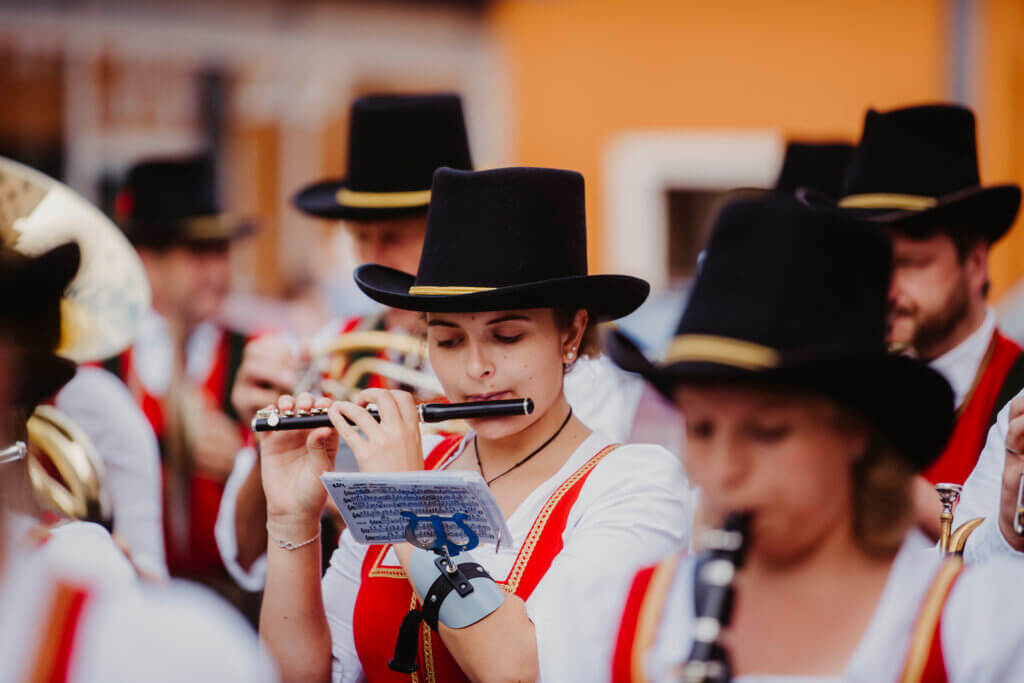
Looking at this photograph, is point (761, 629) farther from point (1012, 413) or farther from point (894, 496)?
point (1012, 413)

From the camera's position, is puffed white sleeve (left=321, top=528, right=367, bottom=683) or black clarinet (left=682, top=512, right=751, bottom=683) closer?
black clarinet (left=682, top=512, right=751, bottom=683)

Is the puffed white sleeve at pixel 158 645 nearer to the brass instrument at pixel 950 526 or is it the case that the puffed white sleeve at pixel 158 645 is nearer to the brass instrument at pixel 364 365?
the brass instrument at pixel 950 526

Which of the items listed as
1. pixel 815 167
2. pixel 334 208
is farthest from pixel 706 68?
pixel 334 208

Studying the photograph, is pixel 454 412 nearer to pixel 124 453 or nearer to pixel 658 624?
pixel 658 624

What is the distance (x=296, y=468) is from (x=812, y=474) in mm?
1213

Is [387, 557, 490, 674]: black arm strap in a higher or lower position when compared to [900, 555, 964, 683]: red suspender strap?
lower

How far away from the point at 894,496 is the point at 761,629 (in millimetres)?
268

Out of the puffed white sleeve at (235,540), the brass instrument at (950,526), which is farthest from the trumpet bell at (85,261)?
the brass instrument at (950,526)

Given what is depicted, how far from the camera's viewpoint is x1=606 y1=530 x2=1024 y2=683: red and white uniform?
5.44ft

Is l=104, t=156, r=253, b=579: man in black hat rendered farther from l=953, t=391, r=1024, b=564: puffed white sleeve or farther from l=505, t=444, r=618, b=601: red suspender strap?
Answer: l=953, t=391, r=1024, b=564: puffed white sleeve

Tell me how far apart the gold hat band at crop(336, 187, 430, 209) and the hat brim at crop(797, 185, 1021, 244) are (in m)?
1.11

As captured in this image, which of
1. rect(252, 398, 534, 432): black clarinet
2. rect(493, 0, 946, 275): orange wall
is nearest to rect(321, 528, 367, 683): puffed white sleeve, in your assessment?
rect(252, 398, 534, 432): black clarinet

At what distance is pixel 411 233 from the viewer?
3.55 m

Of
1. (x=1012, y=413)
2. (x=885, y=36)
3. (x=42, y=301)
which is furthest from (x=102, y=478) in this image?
(x=885, y=36)
